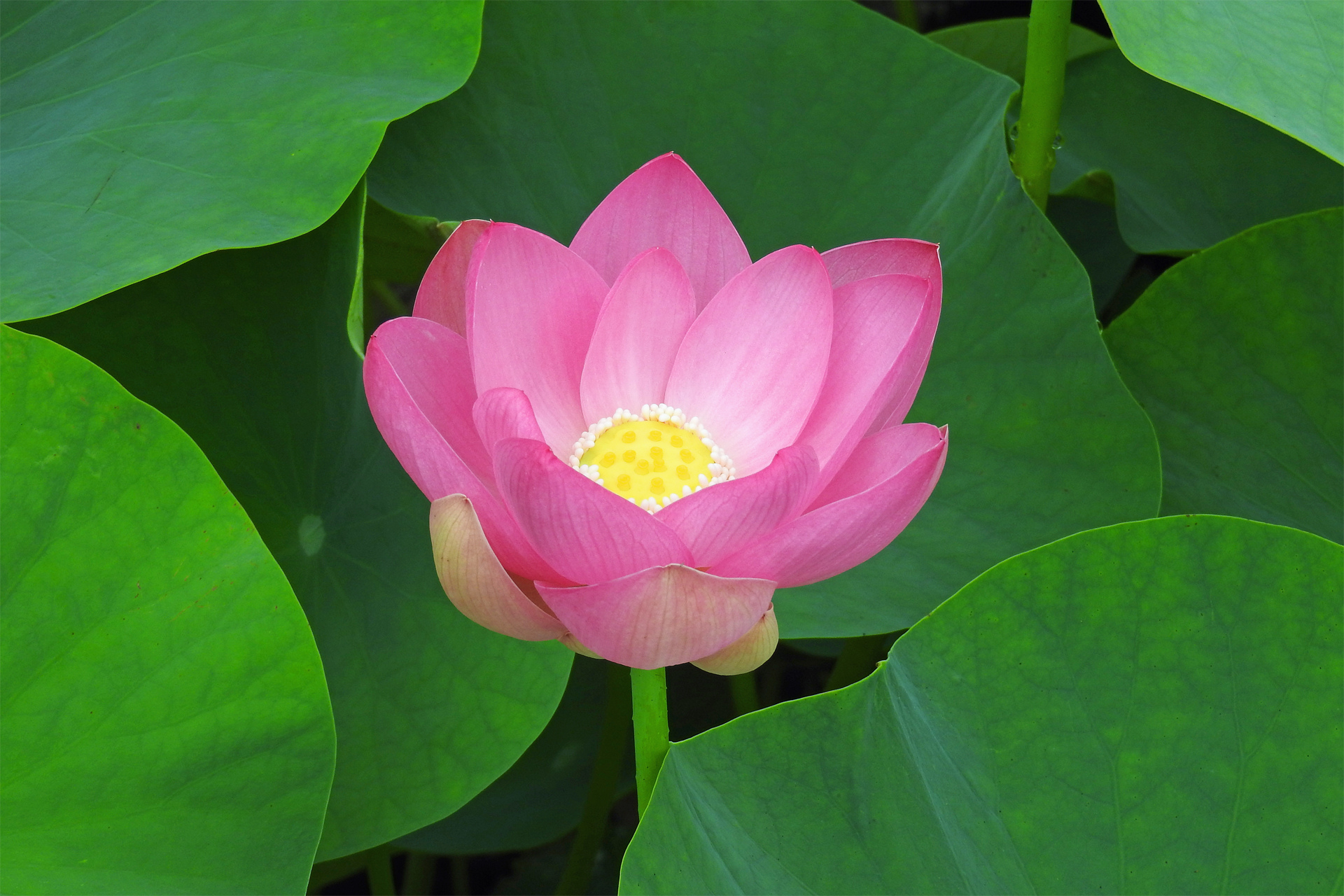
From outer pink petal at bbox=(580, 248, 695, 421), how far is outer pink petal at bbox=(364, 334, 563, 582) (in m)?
0.18

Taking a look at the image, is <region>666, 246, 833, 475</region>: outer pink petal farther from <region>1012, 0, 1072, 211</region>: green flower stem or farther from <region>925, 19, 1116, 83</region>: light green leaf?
<region>925, 19, 1116, 83</region>: light green leaf

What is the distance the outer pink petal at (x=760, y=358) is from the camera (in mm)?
694

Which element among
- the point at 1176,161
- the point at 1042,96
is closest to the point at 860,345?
the point at 1042,96

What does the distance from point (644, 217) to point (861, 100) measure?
16.5 inches

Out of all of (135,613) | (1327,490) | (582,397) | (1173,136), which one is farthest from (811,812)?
(1173,136)

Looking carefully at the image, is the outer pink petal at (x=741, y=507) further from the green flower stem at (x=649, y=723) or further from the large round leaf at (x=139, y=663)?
the large round leaf at (x=139, y=663)

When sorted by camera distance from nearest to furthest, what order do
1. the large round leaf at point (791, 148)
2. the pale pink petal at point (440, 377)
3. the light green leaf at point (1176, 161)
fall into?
the pale pink petal at point (440, 377)
the large round leaf at point (791, 148)
the light green leaf at point (1176, 161)

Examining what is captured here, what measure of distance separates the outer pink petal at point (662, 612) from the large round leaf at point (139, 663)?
220 millimetres

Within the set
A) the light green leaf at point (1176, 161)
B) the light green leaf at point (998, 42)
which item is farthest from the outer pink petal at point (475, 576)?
the light green leaf at point (998, 42)

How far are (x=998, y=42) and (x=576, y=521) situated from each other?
126 centimetres

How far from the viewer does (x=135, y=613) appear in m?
0.66

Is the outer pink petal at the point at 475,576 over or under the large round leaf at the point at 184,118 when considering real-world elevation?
under

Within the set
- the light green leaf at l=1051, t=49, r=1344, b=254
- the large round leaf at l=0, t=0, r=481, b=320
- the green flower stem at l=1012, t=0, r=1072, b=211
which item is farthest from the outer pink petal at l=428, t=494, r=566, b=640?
the light green leaf at l=1051, t=49, r=1344, b=254

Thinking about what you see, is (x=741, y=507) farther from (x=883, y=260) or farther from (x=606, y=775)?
(x=606, y=775)
